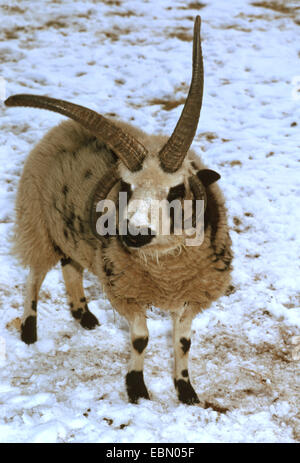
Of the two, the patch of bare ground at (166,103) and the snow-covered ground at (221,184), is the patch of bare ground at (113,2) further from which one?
the patch of bare ground at (166,103)

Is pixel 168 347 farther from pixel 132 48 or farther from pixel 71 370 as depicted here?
pixel 132 48

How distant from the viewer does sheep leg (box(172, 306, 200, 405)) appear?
10.7 feet

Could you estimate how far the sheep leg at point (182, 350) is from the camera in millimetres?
3258

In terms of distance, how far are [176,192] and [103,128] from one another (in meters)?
0.56

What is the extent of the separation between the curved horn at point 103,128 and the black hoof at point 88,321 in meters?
1.67

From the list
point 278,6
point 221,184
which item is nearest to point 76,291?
point 221,184

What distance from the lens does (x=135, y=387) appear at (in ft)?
10.6

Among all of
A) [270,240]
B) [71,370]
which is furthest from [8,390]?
[270,240]

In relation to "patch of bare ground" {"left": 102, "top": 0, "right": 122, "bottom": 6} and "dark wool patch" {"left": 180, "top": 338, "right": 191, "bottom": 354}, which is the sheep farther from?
"patch of bare ground" {"left": 102, "top": 0, "right": 122, "bottom": 6}

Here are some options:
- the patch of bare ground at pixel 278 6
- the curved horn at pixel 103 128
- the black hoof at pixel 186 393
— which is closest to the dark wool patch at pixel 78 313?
the black hoof at pixel 186 393

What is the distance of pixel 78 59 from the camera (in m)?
8.32

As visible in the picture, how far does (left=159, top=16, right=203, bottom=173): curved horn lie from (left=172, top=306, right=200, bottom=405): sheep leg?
113 centimetres

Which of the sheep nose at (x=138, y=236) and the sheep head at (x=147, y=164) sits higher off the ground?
the sheep head at (x=147, y=164)

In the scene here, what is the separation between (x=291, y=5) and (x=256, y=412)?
9.75 meters
